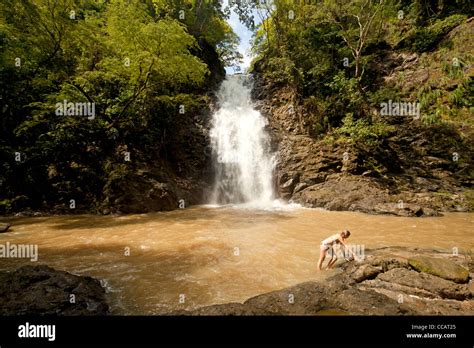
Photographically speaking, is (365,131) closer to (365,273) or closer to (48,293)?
(365,273)

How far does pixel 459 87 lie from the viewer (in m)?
14.9

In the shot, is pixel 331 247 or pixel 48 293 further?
pixel 331 247

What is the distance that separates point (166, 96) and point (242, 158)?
561 cm

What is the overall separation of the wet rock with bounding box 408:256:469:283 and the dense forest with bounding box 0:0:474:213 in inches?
369

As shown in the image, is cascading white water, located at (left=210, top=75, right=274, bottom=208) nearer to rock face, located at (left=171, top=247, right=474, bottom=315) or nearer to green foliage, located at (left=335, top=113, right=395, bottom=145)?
green foliage, located at (left=335, top=113, right=395, bottom=145)

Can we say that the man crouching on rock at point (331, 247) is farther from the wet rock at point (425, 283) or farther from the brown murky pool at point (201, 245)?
the wet rock at point (425, 283)

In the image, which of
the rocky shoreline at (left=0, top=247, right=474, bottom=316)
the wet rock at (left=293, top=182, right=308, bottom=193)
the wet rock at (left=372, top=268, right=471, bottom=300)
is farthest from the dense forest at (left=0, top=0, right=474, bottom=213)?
the wet rock at (left=372, top=268, right=471, bottom=300)

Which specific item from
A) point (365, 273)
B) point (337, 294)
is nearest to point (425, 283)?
point (365, 273)

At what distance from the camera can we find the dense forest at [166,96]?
11719 millimetres

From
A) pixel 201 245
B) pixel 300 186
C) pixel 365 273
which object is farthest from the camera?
pixel 300 186

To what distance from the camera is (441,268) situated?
4.71 meters

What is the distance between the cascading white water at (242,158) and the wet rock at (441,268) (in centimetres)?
897

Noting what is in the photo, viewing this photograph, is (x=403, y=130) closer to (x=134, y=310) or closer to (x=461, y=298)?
(x=461, y=298)

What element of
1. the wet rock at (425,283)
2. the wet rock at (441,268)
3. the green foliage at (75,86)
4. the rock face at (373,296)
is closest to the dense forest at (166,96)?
the green foliage at (75,86)
